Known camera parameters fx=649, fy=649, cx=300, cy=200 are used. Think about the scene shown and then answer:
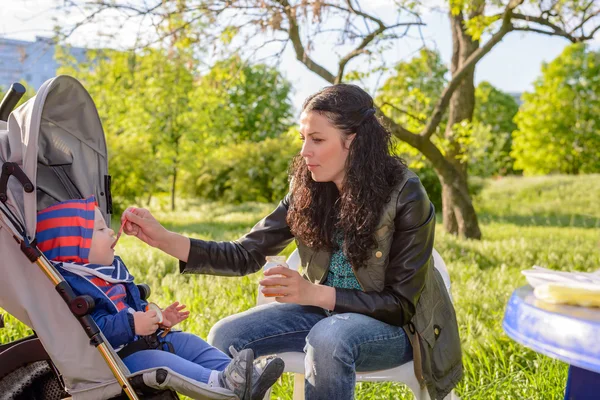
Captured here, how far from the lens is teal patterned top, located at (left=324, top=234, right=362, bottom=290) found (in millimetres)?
2820

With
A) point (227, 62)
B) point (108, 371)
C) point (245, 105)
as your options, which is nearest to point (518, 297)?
point (108, 371)

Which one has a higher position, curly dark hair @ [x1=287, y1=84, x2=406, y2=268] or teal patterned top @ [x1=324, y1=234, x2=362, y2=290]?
curly dark hair @ [x1=287, y1=84, x2=406, y2=268]

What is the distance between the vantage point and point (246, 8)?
23.1 ft

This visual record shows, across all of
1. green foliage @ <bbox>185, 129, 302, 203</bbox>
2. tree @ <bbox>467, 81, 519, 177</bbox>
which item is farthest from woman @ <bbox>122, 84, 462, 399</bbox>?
tree @ <bbox>467, 81, 519, 177</bbox>

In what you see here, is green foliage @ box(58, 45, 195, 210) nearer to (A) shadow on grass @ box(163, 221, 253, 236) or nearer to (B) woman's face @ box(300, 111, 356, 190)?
(A) shadow on grass @ box(163, 221, 253, 236)

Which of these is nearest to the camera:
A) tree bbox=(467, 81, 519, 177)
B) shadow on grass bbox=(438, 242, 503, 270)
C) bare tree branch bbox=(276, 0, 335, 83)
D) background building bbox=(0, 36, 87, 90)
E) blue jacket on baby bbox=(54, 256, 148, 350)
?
blue jacket on baby bbox=(54, 256, 148, 350)

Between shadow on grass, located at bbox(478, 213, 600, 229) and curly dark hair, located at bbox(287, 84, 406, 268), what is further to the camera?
shadow on grass, located at bbox(478, 213, 600, 229)

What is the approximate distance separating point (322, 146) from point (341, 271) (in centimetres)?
55

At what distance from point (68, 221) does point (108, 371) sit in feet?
2.07

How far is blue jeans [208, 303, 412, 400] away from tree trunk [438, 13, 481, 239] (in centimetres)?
660

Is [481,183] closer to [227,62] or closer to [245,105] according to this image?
[227,62]

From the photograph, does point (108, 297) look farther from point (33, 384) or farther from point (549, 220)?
point (549, 220)

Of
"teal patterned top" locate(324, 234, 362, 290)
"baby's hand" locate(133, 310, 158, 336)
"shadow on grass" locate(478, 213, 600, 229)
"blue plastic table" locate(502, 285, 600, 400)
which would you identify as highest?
"blue plastic table" locate(502, 285, 600, 400)

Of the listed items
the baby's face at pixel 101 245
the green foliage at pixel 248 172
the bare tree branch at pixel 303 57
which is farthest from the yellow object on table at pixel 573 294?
the green foliage at pixel 248 172
